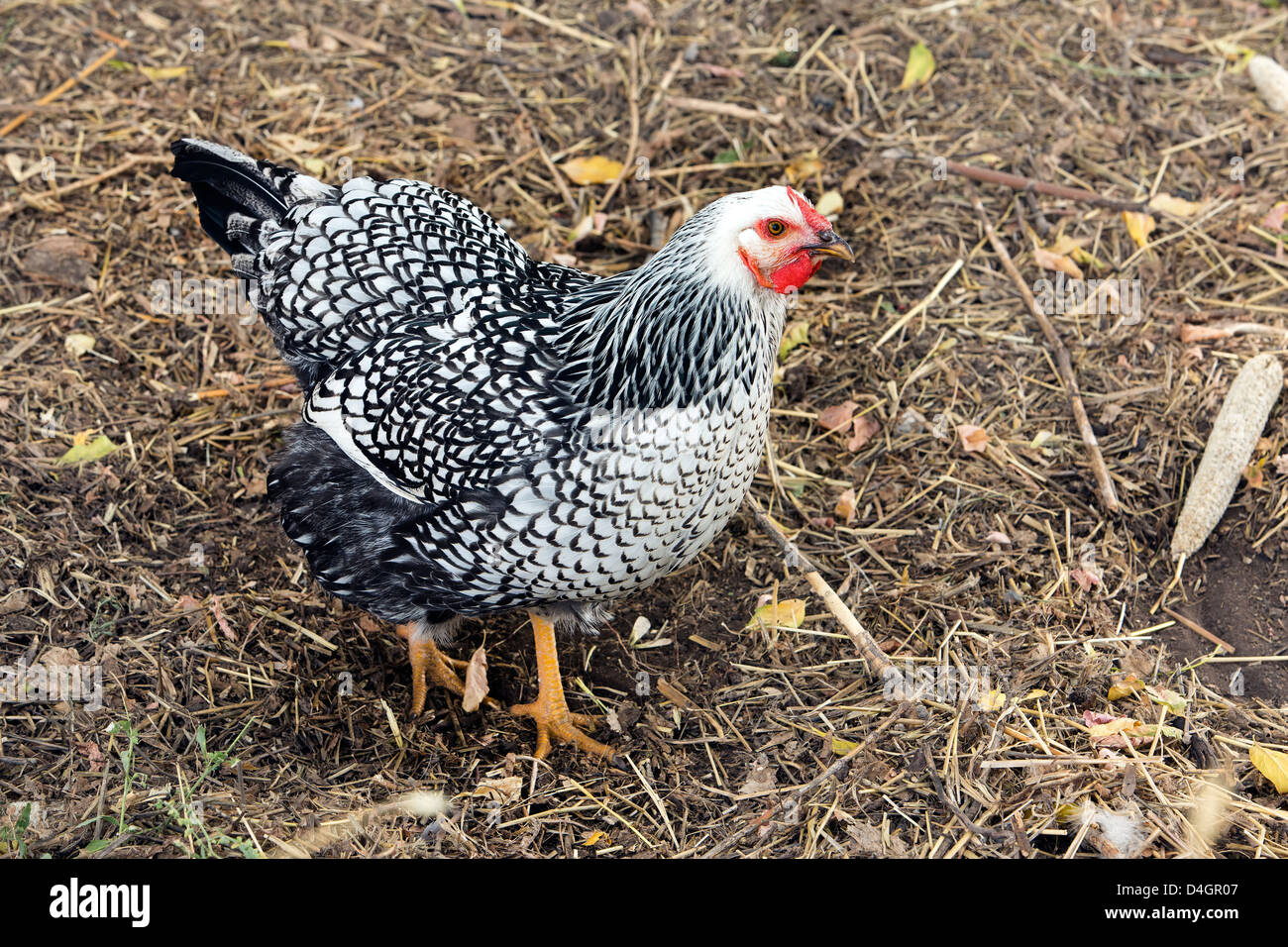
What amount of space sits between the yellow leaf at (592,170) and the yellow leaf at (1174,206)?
2.71 metres

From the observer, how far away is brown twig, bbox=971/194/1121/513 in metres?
4.43

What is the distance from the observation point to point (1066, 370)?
15.8 ft

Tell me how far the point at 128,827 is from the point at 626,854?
1512 millimetres

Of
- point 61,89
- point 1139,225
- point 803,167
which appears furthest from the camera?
point 61,89

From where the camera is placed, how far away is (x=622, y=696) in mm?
A: 4152

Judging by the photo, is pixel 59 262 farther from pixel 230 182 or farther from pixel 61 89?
pixel 230 182

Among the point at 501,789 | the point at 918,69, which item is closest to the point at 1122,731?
the point at 501,789

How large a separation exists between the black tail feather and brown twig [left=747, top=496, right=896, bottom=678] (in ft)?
7.23

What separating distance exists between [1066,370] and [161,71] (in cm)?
497

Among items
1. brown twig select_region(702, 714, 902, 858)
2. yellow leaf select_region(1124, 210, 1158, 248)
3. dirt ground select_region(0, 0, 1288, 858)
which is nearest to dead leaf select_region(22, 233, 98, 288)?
dirt ground select_region(0, 0, 1288, 858)

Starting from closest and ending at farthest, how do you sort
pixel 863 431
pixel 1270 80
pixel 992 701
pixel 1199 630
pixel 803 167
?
pixel 992 701 < pixel 1199 630 < pixel 863 431 < pixel 803 167 < pixel 1270 80

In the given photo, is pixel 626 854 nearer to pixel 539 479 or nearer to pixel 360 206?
pixel 539 479
